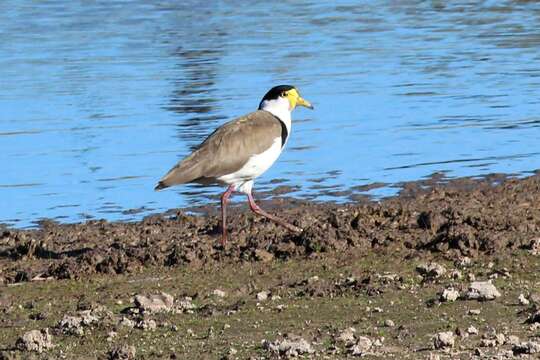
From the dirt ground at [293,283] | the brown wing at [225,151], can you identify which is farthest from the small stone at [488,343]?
the brown wing at [225,151]

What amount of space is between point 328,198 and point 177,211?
1464 millimetres

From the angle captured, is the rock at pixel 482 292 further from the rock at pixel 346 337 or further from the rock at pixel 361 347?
the rock at pixel 361 347

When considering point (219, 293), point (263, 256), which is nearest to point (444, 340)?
point (219, 293)

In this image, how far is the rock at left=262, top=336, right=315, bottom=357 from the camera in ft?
23.6

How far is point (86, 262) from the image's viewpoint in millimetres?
10234

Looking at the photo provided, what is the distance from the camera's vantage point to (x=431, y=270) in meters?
9.16

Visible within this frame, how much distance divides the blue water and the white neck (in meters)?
1.20

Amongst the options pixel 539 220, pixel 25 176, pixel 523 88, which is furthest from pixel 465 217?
pixel 523 88

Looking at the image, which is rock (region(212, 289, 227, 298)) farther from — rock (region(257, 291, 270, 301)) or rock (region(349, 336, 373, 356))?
rock (region(349, 336, 373, 356))

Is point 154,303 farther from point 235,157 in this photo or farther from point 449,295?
point 235,157

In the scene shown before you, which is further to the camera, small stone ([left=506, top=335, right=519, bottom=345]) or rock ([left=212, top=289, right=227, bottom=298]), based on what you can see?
rock ([left=212, top=289, right=227, bottom=298])

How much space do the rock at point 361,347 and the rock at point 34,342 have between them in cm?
185

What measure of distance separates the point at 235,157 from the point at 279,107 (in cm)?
107

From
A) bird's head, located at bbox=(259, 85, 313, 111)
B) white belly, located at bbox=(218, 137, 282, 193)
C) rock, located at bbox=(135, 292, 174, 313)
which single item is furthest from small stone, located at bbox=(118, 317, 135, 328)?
bird's head, located at bbox=(259, 85, 313, 111)
